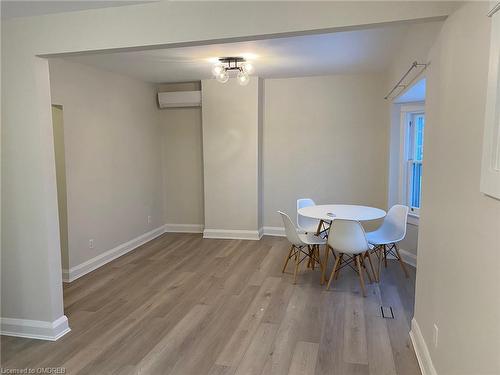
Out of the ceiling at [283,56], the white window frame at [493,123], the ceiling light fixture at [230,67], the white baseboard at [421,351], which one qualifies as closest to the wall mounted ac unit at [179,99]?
the ceiling at [283,56]

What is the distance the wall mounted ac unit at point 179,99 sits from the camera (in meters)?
5.77

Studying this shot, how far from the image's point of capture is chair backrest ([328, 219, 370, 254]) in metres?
3.50

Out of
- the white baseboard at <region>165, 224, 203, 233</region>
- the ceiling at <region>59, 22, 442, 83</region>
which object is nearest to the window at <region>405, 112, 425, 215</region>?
the ceiling at <region>59, 22, 442, 83</region>

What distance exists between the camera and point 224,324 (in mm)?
3027

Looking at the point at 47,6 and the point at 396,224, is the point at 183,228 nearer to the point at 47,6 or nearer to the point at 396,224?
the point at 396,224

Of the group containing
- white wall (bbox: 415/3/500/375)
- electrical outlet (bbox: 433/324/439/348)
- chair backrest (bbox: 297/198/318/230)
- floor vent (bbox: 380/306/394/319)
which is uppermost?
white wall (bbox: 415/3/500/375)

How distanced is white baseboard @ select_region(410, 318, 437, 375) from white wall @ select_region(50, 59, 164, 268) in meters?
3.57

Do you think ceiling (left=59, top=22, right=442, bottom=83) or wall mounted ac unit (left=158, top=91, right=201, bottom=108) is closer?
ceiling (left=59, top=22, right=442, bottom=83)

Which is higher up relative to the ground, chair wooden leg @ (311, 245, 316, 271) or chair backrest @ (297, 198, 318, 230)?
chair backrest @ (297, 198, 318, 230)

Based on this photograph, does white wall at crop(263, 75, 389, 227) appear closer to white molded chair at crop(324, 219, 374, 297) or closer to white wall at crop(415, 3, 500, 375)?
white molded chair at crop(324, 219, 374, 297)

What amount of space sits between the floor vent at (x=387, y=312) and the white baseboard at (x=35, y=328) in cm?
270

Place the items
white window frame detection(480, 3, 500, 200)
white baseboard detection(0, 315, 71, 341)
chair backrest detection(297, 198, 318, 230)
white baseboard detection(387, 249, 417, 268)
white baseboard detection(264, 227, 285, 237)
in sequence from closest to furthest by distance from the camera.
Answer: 1. white window frame detection(480, 3, 500, 200)
2. white baseboard detection(0, 315, 71, 341)
3. white baseboard detection(387, 249, 417, 268)
4. chair backrest detection(297, 198, 318, 230)
5. white baseboard detection(264, 227, 285, 237)

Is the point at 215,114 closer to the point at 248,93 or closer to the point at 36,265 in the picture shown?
the point at 248,93

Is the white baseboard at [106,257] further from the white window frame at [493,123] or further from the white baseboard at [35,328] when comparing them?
the white window frame at [493,123]
